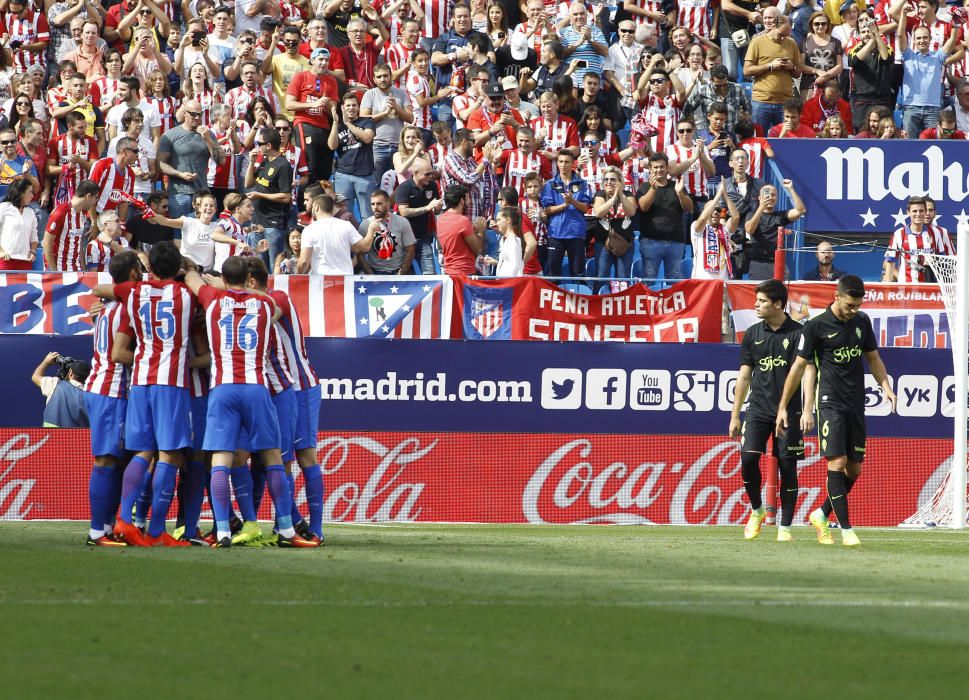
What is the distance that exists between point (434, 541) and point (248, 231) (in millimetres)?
6870

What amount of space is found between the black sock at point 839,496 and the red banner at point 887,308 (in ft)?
15.0

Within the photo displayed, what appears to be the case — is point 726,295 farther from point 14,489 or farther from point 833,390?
point 14,489

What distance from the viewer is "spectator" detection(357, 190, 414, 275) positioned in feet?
58.9

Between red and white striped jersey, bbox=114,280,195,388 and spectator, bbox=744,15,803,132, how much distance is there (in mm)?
12376

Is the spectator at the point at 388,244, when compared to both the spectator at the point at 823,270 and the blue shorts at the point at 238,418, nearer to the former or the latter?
the spectator at the point at 823,270

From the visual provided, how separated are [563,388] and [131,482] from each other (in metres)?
6.68

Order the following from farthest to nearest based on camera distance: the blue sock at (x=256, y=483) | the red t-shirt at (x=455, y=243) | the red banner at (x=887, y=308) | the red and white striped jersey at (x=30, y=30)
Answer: the red and white striped jersey at (x=30, y=30) → the red t-shirt at (x=455, y=243) → the red banner at (x=887, y=308) → the blue sock at (x=256, y=483)

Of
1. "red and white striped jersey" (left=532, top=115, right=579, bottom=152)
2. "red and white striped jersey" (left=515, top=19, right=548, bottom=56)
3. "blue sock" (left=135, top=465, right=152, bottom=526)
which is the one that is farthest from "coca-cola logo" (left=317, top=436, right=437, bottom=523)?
"red and white striped jersey" (left=515, top=19, right=548, bottom=56)

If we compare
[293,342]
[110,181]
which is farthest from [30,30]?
[293,342]

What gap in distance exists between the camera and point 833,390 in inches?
471

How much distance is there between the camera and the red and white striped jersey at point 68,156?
18766 millimetres

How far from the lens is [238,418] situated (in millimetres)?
10703

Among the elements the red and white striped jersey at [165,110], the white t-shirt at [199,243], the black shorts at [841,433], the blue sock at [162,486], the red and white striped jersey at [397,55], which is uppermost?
the red and white striped jersey at [397,55]

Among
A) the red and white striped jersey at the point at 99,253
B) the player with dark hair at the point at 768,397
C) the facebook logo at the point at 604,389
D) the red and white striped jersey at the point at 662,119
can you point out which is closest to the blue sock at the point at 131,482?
the player with dark hair at the point at 768,397
